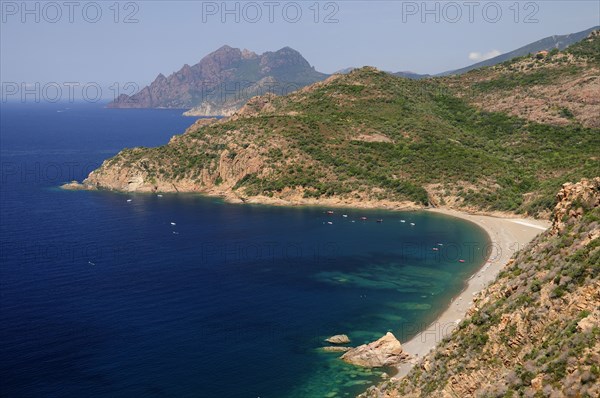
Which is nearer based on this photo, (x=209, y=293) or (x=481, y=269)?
(x=209, y=293)

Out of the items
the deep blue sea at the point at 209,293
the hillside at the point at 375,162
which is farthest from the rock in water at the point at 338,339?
the hillside at the point at 375,162

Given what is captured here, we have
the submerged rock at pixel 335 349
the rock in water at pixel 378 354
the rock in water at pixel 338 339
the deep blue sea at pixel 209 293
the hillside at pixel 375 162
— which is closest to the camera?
the deep blue sea at pixel 209 293

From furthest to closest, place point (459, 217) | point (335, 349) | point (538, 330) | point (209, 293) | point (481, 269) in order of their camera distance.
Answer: point (459, 217) → point (481, 269) → point (209, 293) → point (335, 349) → point (538, 330)

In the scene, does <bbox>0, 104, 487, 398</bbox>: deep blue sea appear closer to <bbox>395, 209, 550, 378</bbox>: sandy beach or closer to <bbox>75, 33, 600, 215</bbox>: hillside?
<bbox>395, 209, 550, 378</bbox>: sandy beach

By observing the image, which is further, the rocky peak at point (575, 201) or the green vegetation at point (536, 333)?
the rocky peak at point (575, 201)

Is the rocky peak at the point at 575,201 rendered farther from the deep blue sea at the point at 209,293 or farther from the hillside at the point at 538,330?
the deep blue sea at the point at 209,293

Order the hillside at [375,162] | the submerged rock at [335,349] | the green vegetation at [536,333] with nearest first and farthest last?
the green vegetation at [536,333] < the submerged rock at [335,349] < the hillside at [375,162]

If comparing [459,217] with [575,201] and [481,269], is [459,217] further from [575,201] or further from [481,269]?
[575,201]

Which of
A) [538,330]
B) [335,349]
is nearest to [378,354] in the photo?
[335,349]
